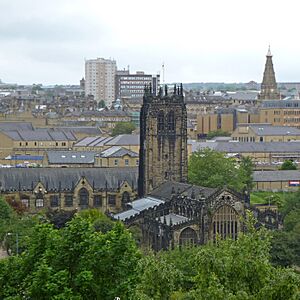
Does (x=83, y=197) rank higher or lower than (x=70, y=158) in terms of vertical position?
lower

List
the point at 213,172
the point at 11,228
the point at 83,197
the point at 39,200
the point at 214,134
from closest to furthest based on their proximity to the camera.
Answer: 1. the point at 11,228
2. the point at 39,200
3. the point at 83,197
4. the point at 213,172
5. the point at 214,134

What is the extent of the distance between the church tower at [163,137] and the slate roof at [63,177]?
8.04m

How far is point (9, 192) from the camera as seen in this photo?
101 meters

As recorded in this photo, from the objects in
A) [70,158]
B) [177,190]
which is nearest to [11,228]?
[177,190]

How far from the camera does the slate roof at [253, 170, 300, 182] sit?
126 metres

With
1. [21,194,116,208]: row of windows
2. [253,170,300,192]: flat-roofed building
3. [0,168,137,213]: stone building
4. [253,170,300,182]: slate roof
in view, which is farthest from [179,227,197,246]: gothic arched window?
[253,170,300,182]: slate roof

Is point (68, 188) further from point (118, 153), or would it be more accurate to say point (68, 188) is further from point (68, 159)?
point (68, 159)

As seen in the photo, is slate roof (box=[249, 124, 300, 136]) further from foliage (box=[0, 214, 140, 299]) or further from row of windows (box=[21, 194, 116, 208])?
foliage (box=[0, 214, 140, 299])

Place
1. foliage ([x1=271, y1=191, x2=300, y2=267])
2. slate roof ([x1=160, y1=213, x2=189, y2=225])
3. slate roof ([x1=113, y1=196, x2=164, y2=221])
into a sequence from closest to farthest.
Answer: foliage ([x1=271, y1=191, x2=300, y2=267]) < slate roof ([x1=160, y1=213, x2=189, y2=225]) < slate roof ([x1=113, y1=196, x2=164, y2=221])

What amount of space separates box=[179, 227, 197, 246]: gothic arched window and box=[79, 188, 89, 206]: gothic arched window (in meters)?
24.9

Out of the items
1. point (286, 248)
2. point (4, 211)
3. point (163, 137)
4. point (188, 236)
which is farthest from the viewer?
point (163, 137)

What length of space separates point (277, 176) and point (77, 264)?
3551 inches

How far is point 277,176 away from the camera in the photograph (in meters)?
126

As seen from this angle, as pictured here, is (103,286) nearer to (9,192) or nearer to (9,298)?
(9,298)
